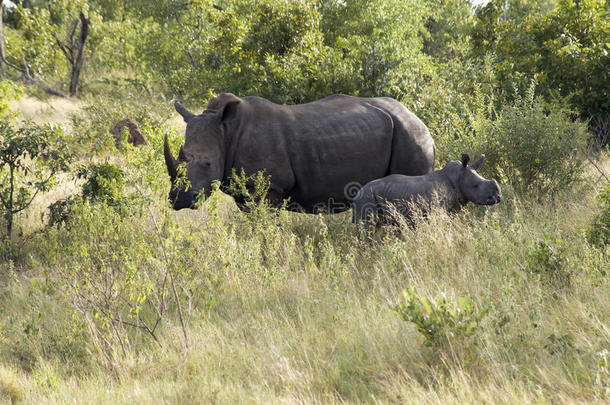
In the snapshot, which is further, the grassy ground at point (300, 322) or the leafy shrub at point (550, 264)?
the leafy shrub at point (550, 264)

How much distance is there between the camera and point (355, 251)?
21.4 feet

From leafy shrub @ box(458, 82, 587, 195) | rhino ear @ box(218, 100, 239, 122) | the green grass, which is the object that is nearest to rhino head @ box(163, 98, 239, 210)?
rhino ear @ box(218, 100, 239, 122)

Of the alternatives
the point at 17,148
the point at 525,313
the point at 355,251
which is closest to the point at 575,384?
the point at 525,313

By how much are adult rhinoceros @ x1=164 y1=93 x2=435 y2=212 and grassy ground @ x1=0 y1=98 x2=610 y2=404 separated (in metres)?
0.65

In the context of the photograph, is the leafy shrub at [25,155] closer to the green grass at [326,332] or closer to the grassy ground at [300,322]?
the grassy ground at [300,322]

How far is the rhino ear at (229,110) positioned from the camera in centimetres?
683

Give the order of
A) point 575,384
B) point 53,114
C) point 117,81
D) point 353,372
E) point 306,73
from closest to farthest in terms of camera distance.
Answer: point 575,384 < point 353,372 < point 306,73 < point 53,114 < point 117,81

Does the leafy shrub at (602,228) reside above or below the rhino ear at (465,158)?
below

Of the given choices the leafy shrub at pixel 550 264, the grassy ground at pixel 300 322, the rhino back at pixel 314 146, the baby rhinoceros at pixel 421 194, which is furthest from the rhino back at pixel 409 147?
the leafy shrub at pixel 550 264

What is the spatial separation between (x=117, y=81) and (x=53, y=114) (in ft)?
21.8

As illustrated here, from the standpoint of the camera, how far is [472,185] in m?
6.68

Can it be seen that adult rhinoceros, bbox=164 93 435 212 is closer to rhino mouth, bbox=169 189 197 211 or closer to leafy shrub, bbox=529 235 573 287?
rhino mouth, bbox=169 189 197 211

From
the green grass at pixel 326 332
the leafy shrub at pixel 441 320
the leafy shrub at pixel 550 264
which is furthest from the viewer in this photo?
the leafy shrub at pixel 550 264

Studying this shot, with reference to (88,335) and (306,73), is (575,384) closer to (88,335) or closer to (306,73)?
(88,335)
